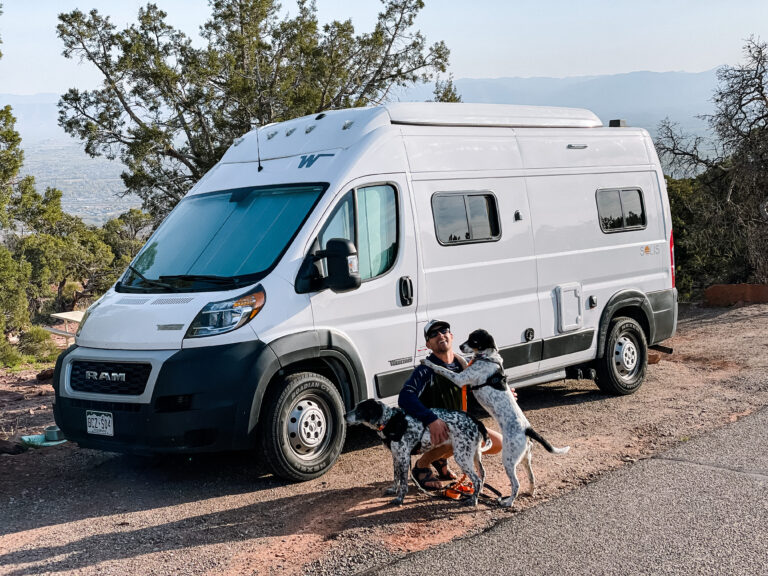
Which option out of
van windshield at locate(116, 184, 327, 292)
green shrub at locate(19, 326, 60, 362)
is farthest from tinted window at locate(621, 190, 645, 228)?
green shrub at locate(19, 326, 60, 362)

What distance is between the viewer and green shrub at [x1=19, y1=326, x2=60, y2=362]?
19.2 meters

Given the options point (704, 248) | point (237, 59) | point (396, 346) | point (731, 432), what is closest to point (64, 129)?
point (237, 59)

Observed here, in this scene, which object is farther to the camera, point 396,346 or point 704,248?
point 704,248

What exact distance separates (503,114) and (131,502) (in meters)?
4.74

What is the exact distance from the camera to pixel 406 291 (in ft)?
22.4

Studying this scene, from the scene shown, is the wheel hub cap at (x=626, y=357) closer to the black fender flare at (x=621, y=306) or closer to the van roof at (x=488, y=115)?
the black fender flare at (x=621, y=306)

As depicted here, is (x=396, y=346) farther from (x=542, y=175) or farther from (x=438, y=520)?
(x=542, y=175)

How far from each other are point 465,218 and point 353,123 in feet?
4.20

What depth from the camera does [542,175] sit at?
814cm

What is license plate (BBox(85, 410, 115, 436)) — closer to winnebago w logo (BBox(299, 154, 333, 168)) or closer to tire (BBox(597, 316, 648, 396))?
winnebago w logo (BBox(299, 154, 333, 168))

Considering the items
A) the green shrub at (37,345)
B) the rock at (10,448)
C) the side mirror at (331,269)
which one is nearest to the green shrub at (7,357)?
the green shrub at (37,345)

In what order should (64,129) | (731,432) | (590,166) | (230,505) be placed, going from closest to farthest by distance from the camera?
(230,505), (731,432), (590,166), (64,129)

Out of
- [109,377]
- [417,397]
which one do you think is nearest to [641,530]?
[417,397]

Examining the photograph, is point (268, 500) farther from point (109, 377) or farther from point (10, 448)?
point (10, 448)
